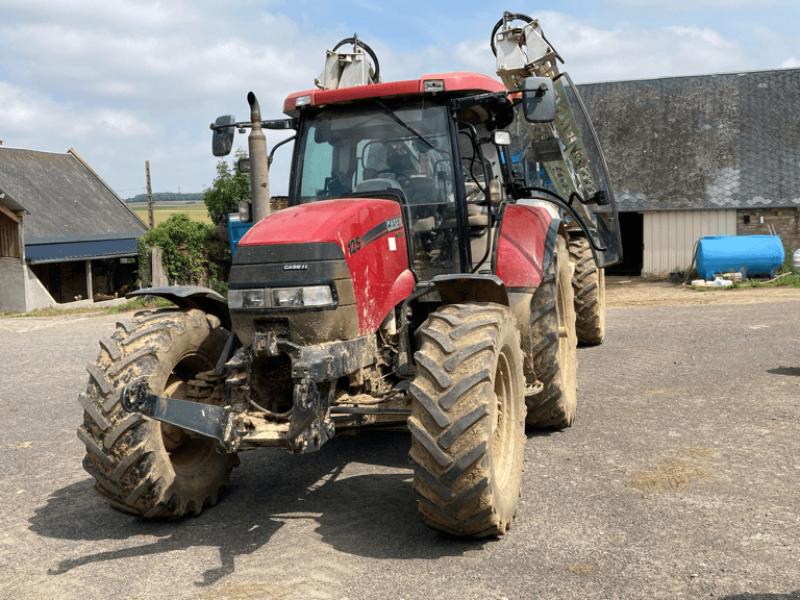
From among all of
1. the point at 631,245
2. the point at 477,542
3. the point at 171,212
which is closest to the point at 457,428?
the point at 477,542

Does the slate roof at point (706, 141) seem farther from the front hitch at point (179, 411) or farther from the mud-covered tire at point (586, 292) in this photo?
the front hitch at point (179, 411)

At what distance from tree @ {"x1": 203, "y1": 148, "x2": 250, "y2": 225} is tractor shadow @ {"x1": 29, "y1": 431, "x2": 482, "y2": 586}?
60.7 feet

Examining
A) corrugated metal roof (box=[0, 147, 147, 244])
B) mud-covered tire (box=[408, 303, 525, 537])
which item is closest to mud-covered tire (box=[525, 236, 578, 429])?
mud-covered tire (box=[408, 303, 525, 537])

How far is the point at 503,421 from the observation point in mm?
4875

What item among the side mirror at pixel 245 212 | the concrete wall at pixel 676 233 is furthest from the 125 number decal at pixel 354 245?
the concrete wall at pixel 676 233

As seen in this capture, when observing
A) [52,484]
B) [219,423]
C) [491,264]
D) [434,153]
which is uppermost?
[434,153]

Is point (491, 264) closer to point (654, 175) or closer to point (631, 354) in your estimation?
point (631, 354)

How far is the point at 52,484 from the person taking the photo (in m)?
5.80

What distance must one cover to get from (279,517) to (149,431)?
3.15ft

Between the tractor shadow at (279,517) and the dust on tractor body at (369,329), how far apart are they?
0.19 m

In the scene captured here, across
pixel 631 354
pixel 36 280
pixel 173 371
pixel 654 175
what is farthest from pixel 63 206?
pixel 173 371

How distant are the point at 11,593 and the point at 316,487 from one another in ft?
6.65

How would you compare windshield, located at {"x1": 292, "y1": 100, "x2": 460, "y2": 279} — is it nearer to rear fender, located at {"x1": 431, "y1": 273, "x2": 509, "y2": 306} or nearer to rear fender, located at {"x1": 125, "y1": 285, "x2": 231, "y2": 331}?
rear fender, located at {"x1": 431, "y1": 273, "x2": 509, "y2": 306}

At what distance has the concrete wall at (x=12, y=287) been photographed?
24.2 m
